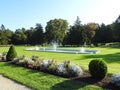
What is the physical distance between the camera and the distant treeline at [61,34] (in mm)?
68875

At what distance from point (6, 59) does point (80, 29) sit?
1828 inches

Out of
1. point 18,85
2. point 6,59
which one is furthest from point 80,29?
point 18,85

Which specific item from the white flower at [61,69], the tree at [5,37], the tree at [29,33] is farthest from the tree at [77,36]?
the white flower at [61,69]

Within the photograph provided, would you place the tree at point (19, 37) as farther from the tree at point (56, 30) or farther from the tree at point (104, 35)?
the tree at point (104, 35)

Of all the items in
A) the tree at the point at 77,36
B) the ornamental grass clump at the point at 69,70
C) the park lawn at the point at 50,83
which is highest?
the tree at the point at 77,36

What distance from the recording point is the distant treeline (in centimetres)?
6888

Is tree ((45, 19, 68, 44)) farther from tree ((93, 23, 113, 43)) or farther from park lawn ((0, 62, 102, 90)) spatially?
park lawn ((0, 62, 102, 90))

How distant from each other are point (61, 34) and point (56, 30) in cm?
242

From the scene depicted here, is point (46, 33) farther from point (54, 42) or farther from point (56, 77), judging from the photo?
point (56, 77)

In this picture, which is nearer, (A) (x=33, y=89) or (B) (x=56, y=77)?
(A) (x=33, y=89)

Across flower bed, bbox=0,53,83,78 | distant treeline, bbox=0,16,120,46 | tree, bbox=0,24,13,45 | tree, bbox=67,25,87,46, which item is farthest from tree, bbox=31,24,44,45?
flower bed, bbox=0,53,83,78

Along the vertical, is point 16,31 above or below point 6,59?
above

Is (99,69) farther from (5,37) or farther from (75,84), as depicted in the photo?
(5,37)

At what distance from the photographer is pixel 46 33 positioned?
85.4 m
